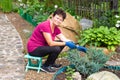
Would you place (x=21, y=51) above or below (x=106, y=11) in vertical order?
below

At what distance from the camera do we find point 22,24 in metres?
9.76

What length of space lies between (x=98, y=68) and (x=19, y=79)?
1.30m

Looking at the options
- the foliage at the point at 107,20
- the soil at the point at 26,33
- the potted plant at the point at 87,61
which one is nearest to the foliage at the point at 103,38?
the soil at the point at 26,33

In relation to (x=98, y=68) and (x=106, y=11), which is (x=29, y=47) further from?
(x=106, y=11)

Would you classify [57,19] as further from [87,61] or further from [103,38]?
[103,38]

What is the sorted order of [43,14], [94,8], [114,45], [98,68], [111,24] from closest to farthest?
[98,68], [114,45], [111,24], [94,8], [43,14]

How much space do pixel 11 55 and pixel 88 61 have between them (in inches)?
78.9

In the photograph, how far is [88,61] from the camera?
17.2 feet

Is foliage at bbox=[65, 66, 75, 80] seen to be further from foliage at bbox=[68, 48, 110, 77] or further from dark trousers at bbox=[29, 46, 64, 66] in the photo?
dark trousers at bbox=[29, 46, 64, 66]

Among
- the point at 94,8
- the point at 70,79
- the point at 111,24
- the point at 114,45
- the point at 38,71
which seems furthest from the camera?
the point at 94,8

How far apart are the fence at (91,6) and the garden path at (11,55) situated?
74.0 inches

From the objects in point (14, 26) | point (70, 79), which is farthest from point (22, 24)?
point (70, 79)

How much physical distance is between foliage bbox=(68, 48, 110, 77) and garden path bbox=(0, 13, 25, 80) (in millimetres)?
930

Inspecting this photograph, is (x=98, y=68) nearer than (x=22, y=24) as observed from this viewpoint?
Yes
